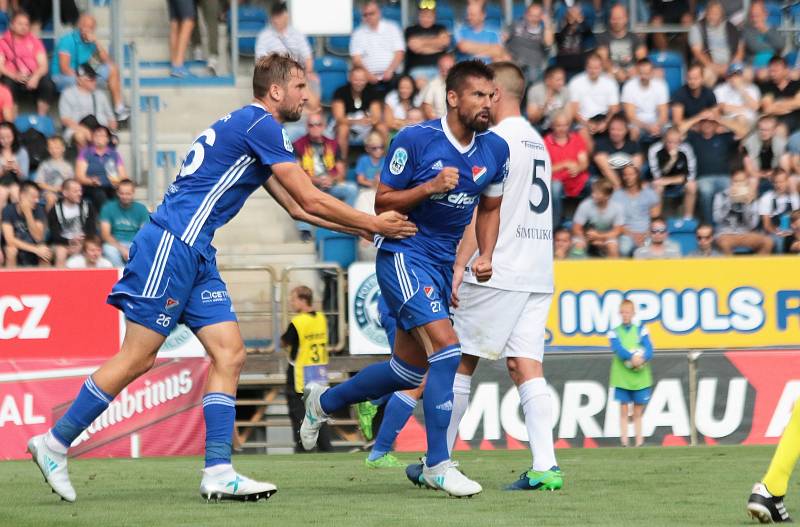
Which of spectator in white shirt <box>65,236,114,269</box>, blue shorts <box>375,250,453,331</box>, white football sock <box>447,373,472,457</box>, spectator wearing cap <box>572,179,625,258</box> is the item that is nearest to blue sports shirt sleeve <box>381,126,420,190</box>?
blue shorts <box>375,250,453,331</box>

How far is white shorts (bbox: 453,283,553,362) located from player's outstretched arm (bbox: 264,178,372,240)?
3.09 feet

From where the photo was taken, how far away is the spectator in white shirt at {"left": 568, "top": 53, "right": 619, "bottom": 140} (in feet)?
60.5

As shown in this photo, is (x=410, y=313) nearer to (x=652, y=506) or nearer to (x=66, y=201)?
(x=652, y=506)

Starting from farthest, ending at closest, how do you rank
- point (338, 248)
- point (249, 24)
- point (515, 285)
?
point (249, 24) → point (338, 248) → point (515, 285)

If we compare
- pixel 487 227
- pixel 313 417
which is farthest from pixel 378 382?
pixel 487 227

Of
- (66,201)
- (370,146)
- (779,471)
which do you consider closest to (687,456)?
(779,471)

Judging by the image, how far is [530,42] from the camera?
19062 mm

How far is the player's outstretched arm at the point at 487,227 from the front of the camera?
27.9ft

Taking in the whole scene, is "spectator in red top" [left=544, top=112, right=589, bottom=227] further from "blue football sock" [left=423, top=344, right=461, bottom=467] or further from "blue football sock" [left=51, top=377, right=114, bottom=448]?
"blue football sock" [left=51, top=377, right=114, bottom=448]

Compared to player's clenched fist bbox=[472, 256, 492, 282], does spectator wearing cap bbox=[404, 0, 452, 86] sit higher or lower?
higher

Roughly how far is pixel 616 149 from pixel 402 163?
992 centimetres

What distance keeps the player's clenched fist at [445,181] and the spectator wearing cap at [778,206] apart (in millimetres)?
9886

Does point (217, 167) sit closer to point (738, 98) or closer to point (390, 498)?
point (390, 498)

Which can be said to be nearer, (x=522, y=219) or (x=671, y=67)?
(x=522, y=219)
